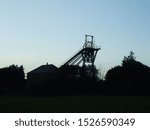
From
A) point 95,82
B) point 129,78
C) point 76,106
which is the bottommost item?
point 76,106

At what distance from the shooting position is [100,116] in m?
13.0

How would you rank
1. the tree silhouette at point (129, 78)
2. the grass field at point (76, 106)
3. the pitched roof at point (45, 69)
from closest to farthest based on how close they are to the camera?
1. the grass field at point (76, 106)
2. the tree silhouette at point (129, 78)
3. the pitched roof at point (45, 69)

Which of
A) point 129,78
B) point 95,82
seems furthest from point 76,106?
point 129,78

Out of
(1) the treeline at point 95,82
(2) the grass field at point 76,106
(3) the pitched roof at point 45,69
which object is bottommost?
(2) the grass field at point 76,106

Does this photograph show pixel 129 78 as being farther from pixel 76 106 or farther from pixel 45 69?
pixel 76 106

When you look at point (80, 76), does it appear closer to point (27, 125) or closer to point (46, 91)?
point (46, 91)

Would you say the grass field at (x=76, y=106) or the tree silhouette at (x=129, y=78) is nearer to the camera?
the grass field at (x=76, y=106)

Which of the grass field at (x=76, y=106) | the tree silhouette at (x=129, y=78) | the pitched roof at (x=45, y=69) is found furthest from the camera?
the pitched roof at (x=45, y=69)

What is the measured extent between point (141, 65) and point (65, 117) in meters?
61.1

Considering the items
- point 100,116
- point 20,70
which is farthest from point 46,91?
point 100,116

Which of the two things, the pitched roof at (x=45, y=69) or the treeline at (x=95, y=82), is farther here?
the pitched roof at (x=45, y=69)

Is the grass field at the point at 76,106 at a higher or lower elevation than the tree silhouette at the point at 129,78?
lower

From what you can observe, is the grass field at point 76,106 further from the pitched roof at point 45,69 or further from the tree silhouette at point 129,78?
the pitched roof at point 45,69

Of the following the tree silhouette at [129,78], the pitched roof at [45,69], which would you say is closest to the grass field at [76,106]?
the tree silhouette at [129,78]
